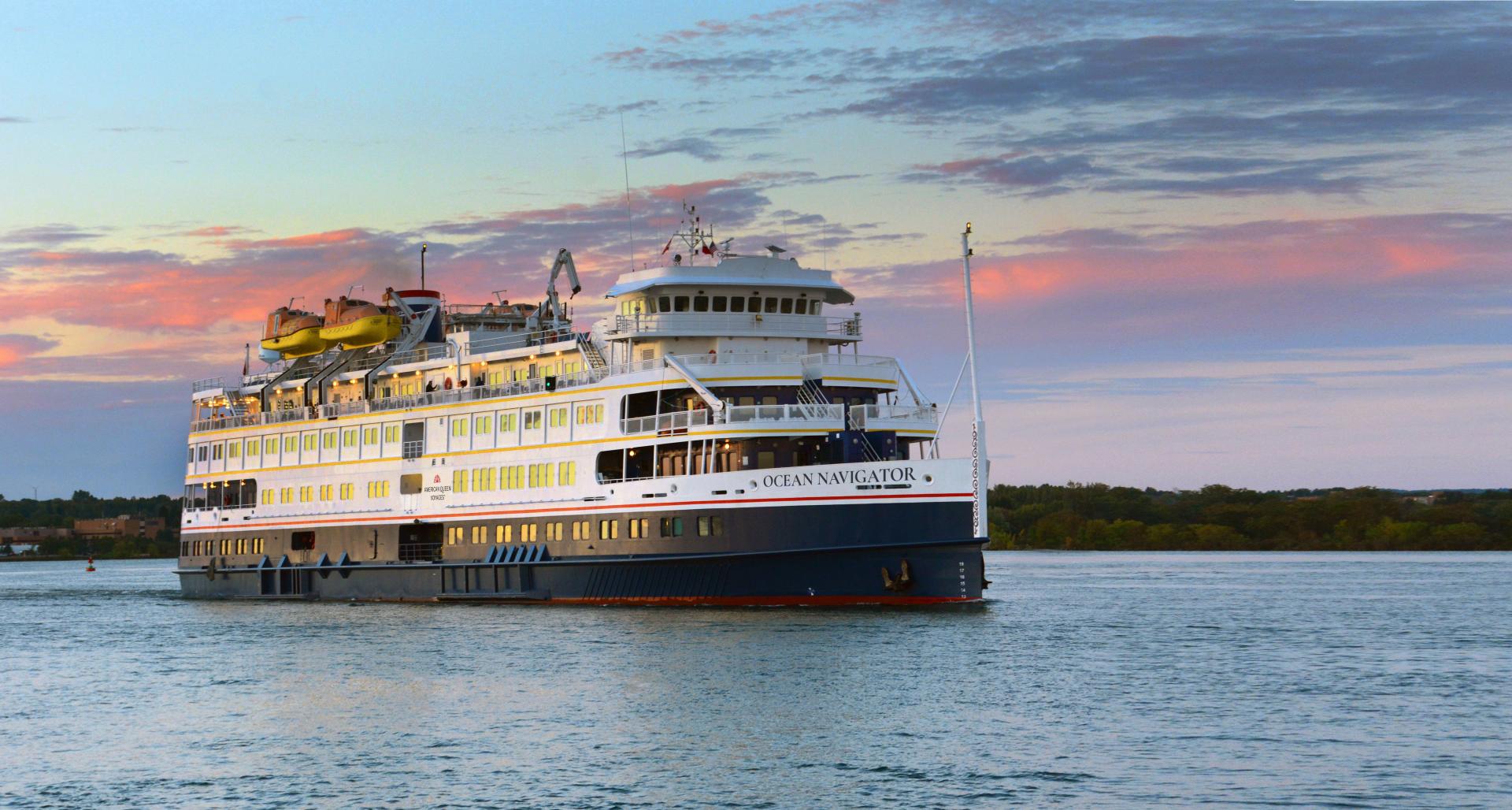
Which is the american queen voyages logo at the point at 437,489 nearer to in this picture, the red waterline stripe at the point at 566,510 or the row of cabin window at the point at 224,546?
the red waterline stripe at the point at 566,510

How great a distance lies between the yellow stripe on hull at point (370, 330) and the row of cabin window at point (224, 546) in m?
9.04

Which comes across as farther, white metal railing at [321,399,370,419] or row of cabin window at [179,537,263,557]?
row of cabin window at [179,537,263,557]

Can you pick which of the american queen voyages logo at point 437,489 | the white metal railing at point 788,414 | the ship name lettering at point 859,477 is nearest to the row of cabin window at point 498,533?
the american queen voyages logo at point 437,489

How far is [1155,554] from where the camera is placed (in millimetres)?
160500

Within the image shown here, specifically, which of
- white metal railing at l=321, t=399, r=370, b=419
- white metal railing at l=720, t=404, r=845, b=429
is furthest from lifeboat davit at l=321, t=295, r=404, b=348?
white metal railing at l=720, t=404, r=845, b=429

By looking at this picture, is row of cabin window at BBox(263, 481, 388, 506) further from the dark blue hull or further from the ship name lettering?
the ship name lettering

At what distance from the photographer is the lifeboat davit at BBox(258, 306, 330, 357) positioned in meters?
72.1

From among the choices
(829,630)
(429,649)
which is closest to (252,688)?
(429,649)

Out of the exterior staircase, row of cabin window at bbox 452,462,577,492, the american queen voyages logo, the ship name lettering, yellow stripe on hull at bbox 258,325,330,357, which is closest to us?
the ship name lettering

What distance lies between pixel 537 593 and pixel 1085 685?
→ 2402cm

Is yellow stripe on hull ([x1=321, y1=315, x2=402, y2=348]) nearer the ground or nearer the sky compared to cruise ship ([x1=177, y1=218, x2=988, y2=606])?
nearer the sky

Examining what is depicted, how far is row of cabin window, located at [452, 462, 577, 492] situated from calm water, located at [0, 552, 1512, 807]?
4306 millimetres

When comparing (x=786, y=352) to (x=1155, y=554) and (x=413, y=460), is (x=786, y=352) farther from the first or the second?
(x=1155, y=554)

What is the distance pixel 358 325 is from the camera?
6919 cm
